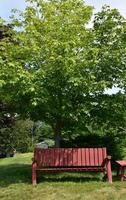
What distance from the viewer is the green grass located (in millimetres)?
11711

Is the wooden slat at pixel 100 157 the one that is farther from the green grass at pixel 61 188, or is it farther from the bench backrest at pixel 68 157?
the green grass at pixel 61 188

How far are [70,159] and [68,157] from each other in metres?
0.09

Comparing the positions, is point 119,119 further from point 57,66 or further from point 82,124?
point 57,66

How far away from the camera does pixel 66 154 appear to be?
46.8 feet

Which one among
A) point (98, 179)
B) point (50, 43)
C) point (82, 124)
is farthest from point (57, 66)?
point (98, 179)

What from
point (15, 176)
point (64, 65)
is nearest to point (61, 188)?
point (15, 176)

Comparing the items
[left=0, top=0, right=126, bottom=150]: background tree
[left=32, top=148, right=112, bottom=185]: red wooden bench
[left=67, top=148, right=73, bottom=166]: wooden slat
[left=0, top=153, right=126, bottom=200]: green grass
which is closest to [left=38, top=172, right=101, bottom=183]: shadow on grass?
[left=0, top=153, right=126, bottom=200]: green grass

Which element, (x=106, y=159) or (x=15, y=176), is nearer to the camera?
(x=106, y=159)

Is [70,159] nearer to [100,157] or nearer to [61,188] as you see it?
[100,157]

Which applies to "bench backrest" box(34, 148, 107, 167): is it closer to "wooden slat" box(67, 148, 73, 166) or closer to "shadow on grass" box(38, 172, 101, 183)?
"wooden slat" box(67, 148, 73, 166)

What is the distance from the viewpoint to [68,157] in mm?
14219

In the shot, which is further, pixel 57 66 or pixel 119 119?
pixel 119 119

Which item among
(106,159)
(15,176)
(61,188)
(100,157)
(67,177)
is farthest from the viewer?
(15,176)

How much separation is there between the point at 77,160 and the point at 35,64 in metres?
3.48
